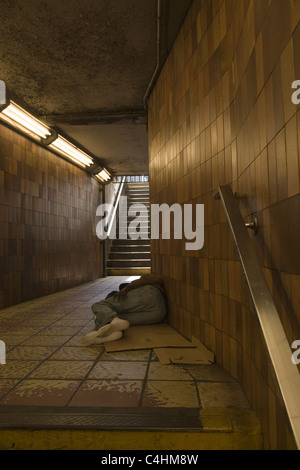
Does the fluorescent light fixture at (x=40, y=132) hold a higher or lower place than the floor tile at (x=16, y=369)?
higher

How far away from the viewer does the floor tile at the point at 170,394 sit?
159cm

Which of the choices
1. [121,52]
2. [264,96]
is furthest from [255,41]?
[121,52]

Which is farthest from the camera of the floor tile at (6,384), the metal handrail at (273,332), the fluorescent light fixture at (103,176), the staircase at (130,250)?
the staircase at (130,250)

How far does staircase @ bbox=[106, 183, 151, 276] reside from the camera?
27.6ft

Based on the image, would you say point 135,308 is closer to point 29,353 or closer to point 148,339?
point 148,339

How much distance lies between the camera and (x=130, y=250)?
9.06m

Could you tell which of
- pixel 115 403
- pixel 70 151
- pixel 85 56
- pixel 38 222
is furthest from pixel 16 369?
pixel 70 151

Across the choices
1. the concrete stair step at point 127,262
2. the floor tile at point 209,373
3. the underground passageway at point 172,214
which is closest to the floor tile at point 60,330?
the underground passageway at point 172,214

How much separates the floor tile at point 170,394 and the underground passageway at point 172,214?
0.01 metres

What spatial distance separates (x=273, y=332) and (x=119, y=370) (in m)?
1.42

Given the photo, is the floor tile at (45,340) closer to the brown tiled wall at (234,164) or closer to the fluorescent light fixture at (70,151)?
the brown tiled wall at (234,164)

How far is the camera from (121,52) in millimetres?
3285

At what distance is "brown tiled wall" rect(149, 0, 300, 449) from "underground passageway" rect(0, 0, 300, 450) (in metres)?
0.01
